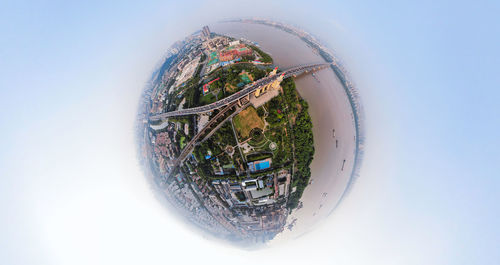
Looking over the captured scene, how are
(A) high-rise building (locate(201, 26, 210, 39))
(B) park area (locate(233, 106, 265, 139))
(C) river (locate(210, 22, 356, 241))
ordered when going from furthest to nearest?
(A) high-rise building (locate(201, 26, 210, 39)), (C) river (locate(210, 22, 356, 241)), (B) park area (locate(233, 106, 265, 139))

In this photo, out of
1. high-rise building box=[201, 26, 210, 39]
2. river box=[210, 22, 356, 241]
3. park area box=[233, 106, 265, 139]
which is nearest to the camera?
park area box=[233, 106, 265, 139]

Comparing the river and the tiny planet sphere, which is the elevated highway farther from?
the river

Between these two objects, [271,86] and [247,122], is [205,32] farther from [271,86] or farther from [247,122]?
[247,122]

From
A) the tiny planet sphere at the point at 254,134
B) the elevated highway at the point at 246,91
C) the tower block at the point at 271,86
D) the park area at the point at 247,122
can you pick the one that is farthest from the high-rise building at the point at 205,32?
the park area at the point at 247,122

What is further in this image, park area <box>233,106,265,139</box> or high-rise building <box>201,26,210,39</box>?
high-rise building <box>201,26,210,39</box>

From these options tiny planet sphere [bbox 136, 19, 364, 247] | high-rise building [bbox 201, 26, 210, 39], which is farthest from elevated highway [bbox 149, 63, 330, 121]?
high-rise building [bbox 201, 26, 210, 39]

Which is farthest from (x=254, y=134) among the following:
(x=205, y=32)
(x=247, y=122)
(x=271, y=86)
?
(x=205, y=32)

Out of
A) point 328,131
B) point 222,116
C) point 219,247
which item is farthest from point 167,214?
point 328,131
